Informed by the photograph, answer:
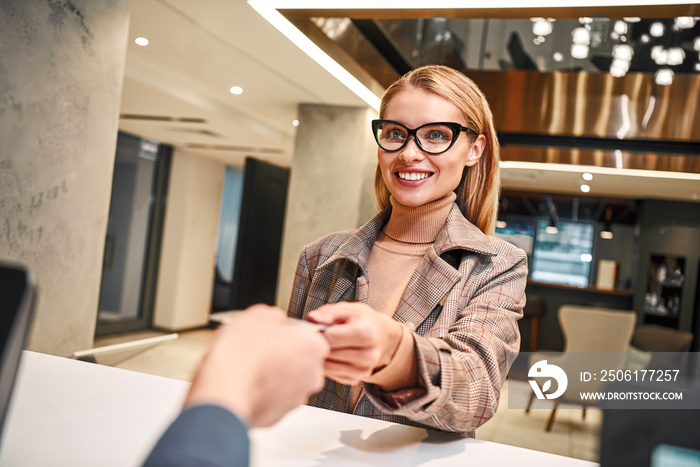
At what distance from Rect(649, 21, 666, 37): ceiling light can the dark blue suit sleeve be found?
594cm

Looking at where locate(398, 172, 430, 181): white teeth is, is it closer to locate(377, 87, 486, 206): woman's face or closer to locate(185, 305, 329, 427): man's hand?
locate(377, 87, 486, 206): woman's face

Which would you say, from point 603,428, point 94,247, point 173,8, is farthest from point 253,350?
A: point 173,8

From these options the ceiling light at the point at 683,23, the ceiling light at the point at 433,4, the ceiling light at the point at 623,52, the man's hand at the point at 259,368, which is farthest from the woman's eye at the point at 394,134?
the ceiling light at the point at 683,23

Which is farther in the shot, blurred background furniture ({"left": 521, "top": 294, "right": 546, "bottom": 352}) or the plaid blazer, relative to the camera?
blurred background furniture ({"left": 521, "top": 294, "right": 546, "bottom": 352})

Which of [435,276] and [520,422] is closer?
[435,276]

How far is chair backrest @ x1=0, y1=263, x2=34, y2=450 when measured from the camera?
0.29 m

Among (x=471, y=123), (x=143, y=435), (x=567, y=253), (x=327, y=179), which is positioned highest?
(x=327, y=179)

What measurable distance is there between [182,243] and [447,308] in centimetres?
787

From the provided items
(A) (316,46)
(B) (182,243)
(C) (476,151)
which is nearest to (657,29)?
(A) (316,46)

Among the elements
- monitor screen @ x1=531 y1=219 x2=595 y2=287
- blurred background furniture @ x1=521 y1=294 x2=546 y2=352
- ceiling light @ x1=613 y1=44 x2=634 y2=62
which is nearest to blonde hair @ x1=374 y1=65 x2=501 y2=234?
ceiling light @ x1=613 y1=44 x2=634 y2=62

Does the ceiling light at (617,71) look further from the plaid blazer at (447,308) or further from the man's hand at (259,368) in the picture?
the man's hand at (259,368)

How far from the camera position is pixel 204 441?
26 cm

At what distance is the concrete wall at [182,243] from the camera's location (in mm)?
8320

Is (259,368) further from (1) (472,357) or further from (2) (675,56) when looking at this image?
(2) (675,56)
